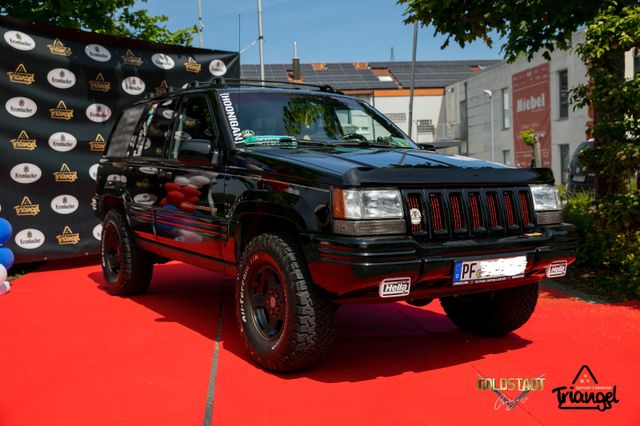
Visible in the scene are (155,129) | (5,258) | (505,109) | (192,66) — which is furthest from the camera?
(505,109)

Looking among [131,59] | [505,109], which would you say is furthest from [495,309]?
[505,109]

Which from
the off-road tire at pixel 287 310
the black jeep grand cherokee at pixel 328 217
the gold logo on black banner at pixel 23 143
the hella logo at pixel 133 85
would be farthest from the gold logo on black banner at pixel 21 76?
the off-road tire at pixel 287 310

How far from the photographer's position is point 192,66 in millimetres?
9539

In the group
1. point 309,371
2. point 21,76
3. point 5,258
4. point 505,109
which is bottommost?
point 309,371

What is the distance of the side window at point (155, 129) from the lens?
5.62 meters

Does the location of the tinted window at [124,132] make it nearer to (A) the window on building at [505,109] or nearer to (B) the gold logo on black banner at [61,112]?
(B) the gold logo on black banner at [61,112]

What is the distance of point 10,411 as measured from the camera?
3.47m

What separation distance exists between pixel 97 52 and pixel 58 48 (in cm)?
53

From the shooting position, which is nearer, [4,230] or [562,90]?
[4,230]

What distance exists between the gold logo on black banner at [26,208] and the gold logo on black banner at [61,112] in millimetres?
1124

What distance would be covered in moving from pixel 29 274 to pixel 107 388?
16.7 feet

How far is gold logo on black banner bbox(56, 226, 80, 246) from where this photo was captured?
836 centimetres

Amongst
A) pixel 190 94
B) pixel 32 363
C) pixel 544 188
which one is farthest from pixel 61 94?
pixel 544 188

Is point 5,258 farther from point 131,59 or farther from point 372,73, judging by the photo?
point 372,73
